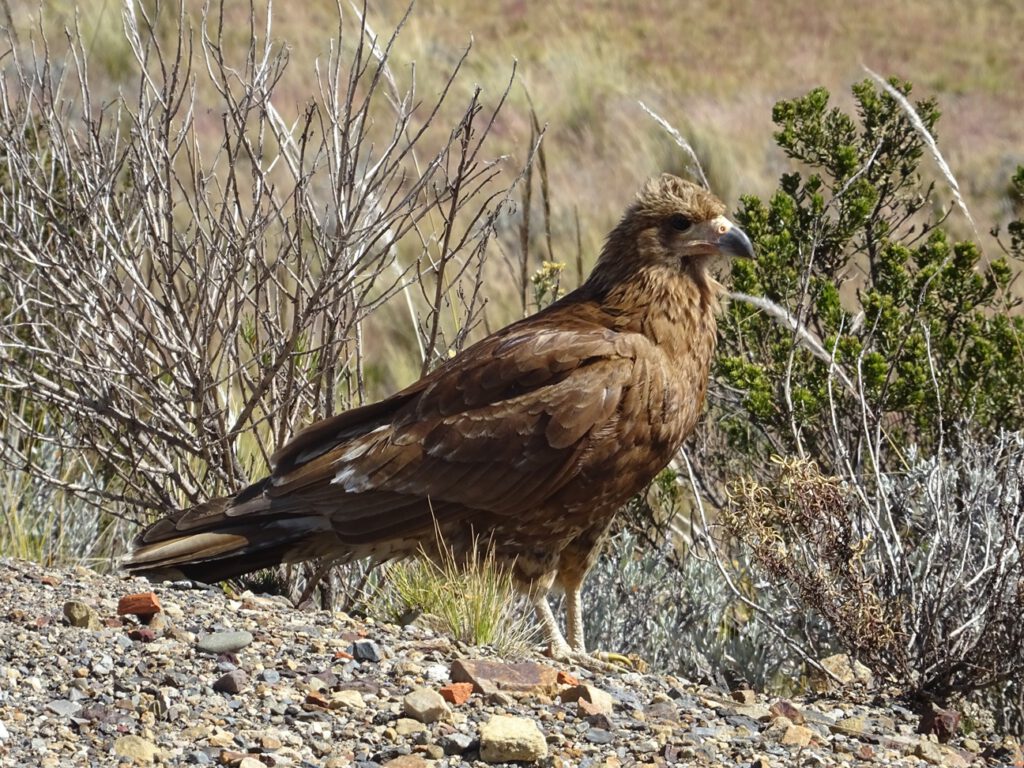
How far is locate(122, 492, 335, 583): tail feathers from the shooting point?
5.05m

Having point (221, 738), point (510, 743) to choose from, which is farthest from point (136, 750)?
point (510, 743)

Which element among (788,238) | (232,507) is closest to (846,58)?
(788,238)

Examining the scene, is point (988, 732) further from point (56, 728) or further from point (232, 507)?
point (56, 728)

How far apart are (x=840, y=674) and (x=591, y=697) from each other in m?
1.54

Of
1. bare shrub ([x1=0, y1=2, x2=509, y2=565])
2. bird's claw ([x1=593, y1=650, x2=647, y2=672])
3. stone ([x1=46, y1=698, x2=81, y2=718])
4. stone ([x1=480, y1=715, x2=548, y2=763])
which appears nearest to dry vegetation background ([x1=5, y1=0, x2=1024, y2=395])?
bare shrub ([x1=0, y1=2, x2=509, y2=565])

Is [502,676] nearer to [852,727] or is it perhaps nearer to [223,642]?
[223,642]

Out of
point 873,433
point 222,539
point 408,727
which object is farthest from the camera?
point 873,433

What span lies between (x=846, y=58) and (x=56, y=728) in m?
27.3

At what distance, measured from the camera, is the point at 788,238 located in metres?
6.22

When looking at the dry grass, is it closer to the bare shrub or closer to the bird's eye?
the bare shrub

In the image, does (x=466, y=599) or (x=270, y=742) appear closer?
(x=270, y=742)

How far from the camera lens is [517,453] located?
498 centimetres

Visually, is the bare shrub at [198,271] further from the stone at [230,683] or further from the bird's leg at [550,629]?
the stone at [230,683]

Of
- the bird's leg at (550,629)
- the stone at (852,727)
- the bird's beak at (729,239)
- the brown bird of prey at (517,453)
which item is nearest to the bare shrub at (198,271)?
the brown bird of prey at (517,453)
